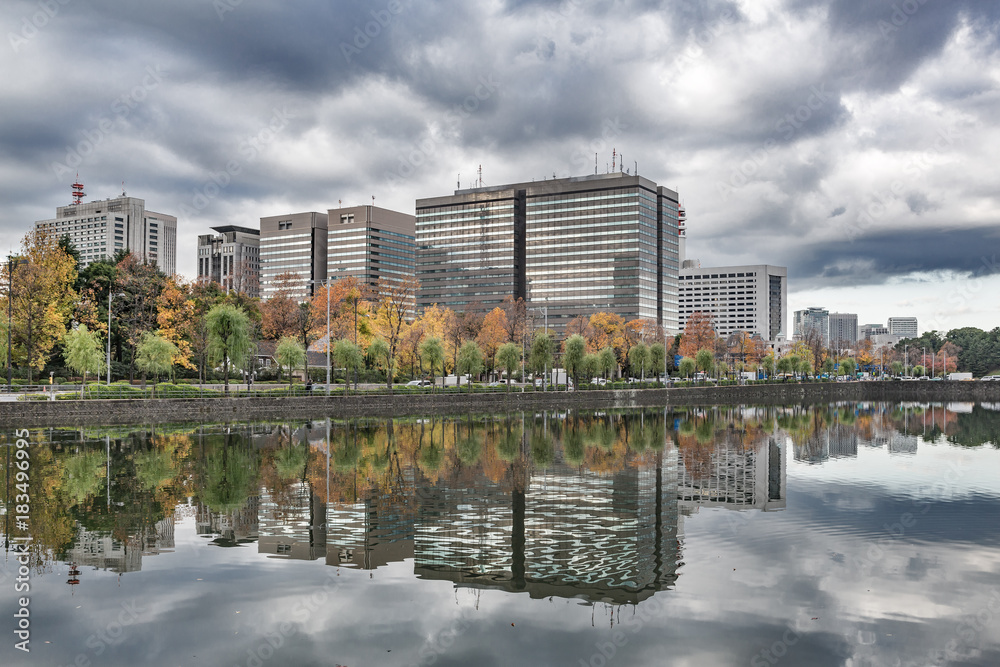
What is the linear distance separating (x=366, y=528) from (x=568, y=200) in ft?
595

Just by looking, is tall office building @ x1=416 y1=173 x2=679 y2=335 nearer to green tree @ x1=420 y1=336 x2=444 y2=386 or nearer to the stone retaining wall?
the stone retaining wall

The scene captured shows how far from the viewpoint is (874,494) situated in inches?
840

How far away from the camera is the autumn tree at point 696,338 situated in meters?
127

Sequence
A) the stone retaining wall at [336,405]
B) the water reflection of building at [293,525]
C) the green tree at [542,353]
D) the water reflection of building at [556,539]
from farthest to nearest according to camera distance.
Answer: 1. the green tree at [542,353]
2. the stone retaining wall at [336,405]
3. the water reflection of building at [293,525]
4. the water reflection of building at [556,539]

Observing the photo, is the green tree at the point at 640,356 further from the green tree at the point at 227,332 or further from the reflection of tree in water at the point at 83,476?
the reflection of tree in water at the point at 83,476

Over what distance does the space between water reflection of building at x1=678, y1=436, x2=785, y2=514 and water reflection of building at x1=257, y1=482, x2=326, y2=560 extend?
897 cm

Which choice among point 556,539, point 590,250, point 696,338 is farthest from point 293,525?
point 590,250

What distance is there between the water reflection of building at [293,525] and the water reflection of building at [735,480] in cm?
897

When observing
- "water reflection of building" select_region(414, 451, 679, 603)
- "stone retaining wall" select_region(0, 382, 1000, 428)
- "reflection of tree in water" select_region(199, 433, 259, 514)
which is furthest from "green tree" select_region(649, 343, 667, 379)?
"water reflection of building" select_region(414, 451, 679, 603)

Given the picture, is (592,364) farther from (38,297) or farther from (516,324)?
(38,297)

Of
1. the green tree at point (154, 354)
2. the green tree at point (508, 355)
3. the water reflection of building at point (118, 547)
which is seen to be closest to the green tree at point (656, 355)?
the green tree at point (508, 355)

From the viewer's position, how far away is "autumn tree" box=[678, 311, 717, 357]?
12700 centimetres

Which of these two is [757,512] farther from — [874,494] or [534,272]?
[534,272]

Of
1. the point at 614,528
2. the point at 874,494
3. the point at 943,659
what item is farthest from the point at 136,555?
the point at 874,494
